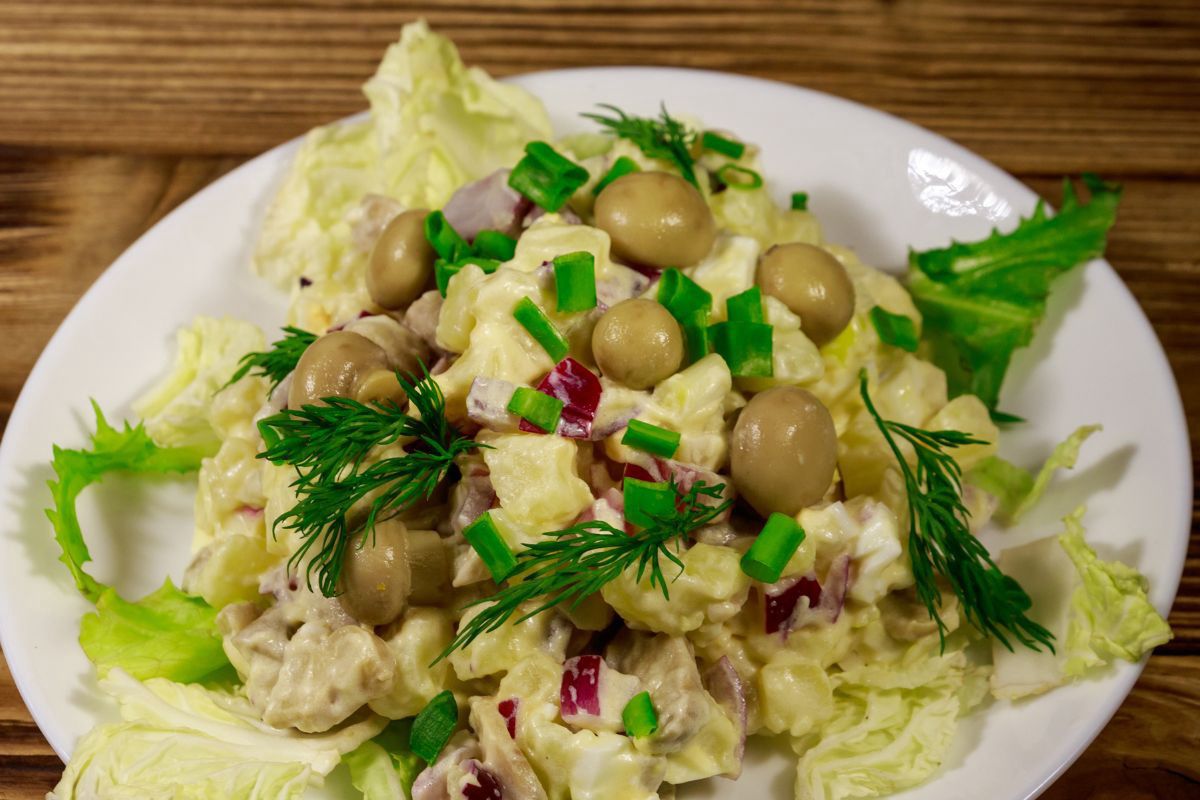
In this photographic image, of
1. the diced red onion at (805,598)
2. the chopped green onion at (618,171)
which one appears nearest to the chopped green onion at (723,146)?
the chopped green onion at (618,171)

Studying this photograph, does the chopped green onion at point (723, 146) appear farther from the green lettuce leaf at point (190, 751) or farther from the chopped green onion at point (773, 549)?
the green lettuce leaf at point (190, 751)

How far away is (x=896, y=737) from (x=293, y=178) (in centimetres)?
293

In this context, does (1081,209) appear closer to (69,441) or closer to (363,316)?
(363,316)

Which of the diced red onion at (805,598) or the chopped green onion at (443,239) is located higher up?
the chopped green onion at (443,239)

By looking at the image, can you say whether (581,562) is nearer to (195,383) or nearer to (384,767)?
(384,767)

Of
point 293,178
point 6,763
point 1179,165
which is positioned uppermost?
point 293,178

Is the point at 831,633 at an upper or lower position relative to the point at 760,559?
lower

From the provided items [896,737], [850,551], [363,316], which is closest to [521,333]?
[363,316]

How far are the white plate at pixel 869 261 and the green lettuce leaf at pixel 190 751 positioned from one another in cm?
12

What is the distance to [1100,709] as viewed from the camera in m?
3.03

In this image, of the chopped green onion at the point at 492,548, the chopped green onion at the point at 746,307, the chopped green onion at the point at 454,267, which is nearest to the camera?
the chopped green onion at the point at 492,548

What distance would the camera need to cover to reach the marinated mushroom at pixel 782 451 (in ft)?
10.1

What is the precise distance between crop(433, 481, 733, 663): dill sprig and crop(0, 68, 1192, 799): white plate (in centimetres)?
74

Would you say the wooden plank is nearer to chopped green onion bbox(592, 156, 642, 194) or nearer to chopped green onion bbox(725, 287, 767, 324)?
chopped green onion bbox(592, 156, 642, 194)
